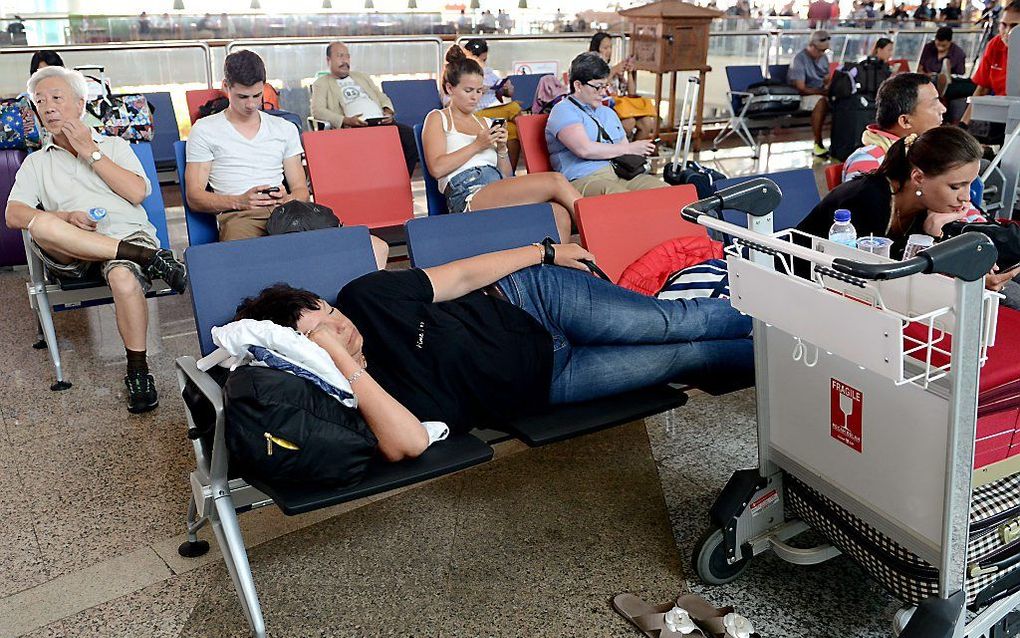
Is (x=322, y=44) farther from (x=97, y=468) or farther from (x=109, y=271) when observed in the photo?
(x=97, y=468)

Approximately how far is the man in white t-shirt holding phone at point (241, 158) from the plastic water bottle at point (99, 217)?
385 millimetres

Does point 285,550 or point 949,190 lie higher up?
point 949,190

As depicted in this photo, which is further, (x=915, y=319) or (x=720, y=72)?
(x=720, y=72)

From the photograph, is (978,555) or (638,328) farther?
(638,328)

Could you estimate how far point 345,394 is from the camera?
80.4 inches

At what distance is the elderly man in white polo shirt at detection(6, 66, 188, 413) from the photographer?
10.9 feet

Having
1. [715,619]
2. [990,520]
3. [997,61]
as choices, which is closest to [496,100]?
[997,61]

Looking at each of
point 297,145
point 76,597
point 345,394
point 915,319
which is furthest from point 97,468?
point 915,319

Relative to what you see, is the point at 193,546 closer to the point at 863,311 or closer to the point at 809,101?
the point at 863,311

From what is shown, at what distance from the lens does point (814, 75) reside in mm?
9117

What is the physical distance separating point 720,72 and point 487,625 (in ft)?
28.5

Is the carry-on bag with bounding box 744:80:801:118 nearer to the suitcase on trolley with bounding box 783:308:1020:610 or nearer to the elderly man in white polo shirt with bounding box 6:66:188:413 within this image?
the elderly man in white polo shirt with bounding box 6:66:188:413

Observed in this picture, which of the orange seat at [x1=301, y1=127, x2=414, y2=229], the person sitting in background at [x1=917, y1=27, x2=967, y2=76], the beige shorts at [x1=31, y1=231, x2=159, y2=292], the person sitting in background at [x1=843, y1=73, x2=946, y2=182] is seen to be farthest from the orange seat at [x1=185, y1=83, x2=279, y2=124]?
the person sitting in background at [x1=917, y1=27, x2=967, y2=76]

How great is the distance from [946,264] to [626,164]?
123 inches
